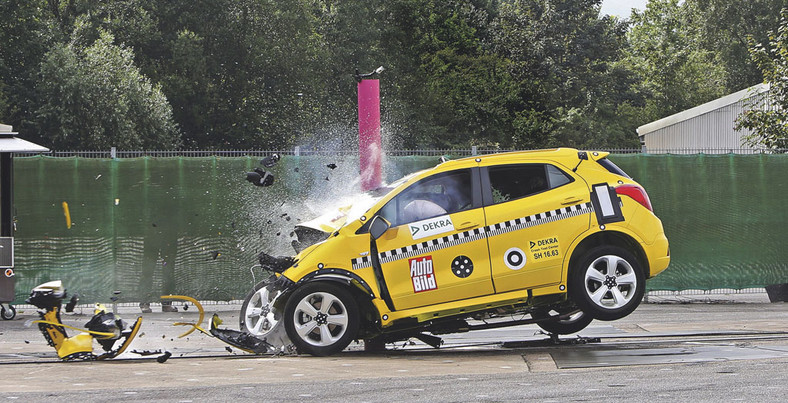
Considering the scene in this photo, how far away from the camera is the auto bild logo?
1063 cm

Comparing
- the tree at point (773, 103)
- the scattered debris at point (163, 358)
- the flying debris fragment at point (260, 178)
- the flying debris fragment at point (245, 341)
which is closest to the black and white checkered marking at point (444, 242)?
the flying debris fragment at point (245, 341)

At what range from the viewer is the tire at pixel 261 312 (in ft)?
36.2

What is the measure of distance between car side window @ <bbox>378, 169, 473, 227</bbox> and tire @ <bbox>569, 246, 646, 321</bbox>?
1354 mm

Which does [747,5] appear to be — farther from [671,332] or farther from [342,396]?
[342,396]

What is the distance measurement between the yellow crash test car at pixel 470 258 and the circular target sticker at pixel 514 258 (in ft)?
0.03

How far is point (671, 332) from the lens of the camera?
12648 millimetres

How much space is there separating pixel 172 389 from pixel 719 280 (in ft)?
37.4

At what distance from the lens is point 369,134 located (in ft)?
48.1

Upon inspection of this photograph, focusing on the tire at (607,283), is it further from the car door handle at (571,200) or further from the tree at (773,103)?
A: the tree at (773,103)

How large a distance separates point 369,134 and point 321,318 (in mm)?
4586


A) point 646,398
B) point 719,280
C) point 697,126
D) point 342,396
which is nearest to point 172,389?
point 342,396

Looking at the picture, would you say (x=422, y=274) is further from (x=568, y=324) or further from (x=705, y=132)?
(x=705, y=132)

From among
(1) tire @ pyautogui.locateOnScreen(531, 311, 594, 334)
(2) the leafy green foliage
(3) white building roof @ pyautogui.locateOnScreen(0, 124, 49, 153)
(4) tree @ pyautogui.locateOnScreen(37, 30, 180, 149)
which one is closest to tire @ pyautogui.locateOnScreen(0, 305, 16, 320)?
(3) white building roof @ pyautogui.locateOnScreen(0, 124, 49, 153)

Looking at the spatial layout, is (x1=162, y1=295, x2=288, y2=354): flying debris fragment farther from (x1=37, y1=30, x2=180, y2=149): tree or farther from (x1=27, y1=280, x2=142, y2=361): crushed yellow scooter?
(x1=37, y1=30, x2=180, y2=149): tree
